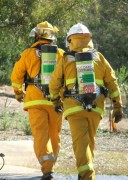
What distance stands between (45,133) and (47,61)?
910 millimetres

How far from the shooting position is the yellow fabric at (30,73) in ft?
24.7

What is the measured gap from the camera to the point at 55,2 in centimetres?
1756

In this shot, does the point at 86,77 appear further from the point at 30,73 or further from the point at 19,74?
the point at 19,74

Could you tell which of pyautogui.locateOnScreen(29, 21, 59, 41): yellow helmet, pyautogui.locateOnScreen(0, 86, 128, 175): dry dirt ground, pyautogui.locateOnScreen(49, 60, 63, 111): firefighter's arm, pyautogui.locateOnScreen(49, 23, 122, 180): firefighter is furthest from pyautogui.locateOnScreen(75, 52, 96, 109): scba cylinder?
pyautogui.locateOnScreen(0, 86, 128, 175): dry dirt ground

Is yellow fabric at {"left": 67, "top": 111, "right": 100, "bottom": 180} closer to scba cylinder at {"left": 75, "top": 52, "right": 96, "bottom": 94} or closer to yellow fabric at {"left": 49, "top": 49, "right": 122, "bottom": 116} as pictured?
yellow fabric at {"left": 49, "top": 49, "right": 122, "bottom": 116}

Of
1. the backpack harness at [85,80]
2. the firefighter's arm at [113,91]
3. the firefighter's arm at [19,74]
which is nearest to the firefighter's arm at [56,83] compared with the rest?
the backpack harness at [85,80]

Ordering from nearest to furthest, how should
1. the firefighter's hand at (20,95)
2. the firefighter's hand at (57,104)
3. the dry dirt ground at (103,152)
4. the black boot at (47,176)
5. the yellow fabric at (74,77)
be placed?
the yellow fabric at (74,77) → the firefighter's hand at (57,104) → the black boot at (47,176) → the firefighter's hand at (20,95) → the dry dirt ground at (103,152)

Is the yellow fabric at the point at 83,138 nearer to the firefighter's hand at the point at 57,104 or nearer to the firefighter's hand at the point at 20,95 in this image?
the firefighter's hand at the point at 57,104

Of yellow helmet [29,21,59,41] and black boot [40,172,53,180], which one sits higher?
yellow helmet [29,21,59,41]

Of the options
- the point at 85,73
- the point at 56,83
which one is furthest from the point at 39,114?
the point at 85,73

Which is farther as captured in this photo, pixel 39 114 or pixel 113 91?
pixel 39 114

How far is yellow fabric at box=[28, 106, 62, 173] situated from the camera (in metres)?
7.35

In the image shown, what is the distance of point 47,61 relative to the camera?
7473 millimetres

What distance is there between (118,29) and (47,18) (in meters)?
26.3
